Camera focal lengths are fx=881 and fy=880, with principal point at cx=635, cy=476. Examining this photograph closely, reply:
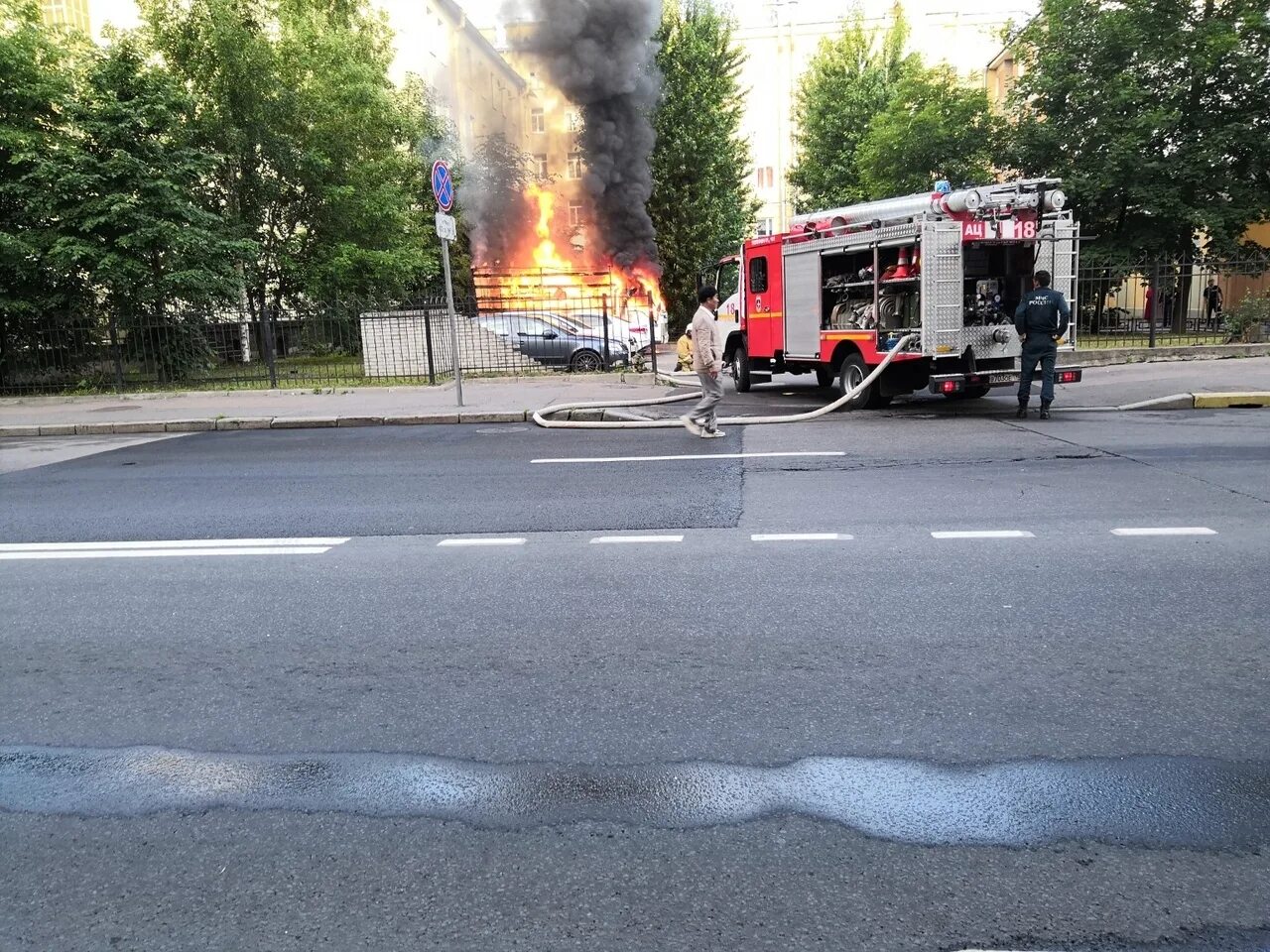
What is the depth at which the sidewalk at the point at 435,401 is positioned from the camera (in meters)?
13.6

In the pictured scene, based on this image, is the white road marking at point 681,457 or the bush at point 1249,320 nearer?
the white road marking at point 681,457

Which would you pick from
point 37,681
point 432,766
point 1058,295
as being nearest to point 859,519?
point 432,766

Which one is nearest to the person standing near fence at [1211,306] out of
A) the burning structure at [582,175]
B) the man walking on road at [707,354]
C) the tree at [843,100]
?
the man walking on road at [707,354]

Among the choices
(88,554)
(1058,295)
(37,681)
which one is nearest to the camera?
(37,681)

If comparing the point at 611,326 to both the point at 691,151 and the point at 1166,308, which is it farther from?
the point at 691,151

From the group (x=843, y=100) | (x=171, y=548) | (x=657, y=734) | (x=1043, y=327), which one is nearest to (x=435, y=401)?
(x=171, y=548)

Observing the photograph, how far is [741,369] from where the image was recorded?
54.7 ft

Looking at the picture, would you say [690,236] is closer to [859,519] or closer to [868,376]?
[868,376]

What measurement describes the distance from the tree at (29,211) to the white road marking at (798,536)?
19.2 metres

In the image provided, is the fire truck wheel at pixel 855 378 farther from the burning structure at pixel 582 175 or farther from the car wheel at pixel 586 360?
the burning structure at pixel 582 175

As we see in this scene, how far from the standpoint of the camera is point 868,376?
12.5 metres

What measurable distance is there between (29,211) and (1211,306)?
2631 cm

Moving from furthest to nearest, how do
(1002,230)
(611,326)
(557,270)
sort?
1. (557,270)
2. (611,326)
3. (1002,230)

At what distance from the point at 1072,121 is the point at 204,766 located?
2611cm
